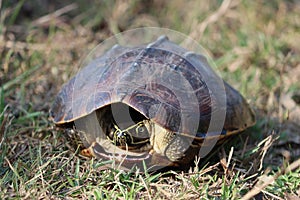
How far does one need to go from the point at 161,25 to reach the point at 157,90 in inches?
94.7

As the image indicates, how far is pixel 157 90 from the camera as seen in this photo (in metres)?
2.49

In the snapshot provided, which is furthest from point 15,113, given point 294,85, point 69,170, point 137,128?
point 294,85

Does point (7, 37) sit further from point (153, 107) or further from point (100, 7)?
point (153, 107)

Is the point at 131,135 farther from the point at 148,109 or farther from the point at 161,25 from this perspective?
the point at 161,25

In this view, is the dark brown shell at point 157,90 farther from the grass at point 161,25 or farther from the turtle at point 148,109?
the grass at point 161,25

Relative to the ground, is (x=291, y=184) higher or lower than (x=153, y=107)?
lower

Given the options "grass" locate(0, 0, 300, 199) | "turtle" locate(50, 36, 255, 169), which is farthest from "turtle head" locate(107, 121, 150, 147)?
"grass" locate(0, 0, 300, 199)

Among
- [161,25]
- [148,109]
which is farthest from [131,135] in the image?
[161,25]

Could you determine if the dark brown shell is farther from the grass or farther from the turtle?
the grass

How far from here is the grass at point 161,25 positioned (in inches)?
96.2

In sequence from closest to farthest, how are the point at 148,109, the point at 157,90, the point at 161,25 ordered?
the point at 148,109 < the point at 157,90 < the point at 161,25

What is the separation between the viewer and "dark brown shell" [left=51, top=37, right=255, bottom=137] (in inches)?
95.0

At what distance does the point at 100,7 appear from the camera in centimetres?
480

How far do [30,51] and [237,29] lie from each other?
77.1 inches
